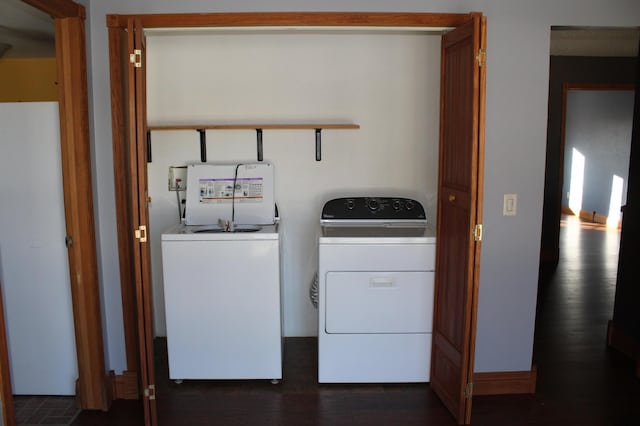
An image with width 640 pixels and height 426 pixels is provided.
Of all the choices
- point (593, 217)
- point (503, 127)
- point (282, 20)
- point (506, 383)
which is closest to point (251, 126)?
point (282, 20)

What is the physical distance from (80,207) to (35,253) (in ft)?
1.36

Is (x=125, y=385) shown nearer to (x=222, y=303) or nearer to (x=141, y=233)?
(x=222, y=303)

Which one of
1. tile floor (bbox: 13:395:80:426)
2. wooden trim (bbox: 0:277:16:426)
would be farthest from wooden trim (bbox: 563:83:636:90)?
wooden trim (bbox: 0:277:16:426)

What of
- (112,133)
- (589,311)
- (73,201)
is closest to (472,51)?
(112,133)

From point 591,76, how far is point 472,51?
13.5ft


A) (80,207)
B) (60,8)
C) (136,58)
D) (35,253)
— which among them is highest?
(60,8)

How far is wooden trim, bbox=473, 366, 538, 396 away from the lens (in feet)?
9.41

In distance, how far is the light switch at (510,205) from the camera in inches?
107

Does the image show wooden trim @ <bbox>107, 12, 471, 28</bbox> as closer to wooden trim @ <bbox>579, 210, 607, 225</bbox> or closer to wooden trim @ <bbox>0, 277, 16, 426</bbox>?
wooden trim @ <bbox>0, 277, 16, 426</bbox>

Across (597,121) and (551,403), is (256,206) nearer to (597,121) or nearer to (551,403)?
(551,403)

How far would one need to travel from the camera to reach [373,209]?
3.16m

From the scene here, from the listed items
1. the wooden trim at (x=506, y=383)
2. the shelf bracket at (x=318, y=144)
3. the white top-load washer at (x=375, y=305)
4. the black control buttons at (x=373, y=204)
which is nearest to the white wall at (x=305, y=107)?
the shelf bracket at (x=318, y=144)

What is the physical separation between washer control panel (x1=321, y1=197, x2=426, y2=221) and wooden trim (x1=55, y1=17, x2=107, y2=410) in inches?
54.0

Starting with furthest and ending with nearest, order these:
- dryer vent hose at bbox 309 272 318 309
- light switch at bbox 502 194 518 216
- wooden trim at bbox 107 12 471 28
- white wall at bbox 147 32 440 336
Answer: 1. dryer vent hose at bbox 309 272 318 309
2. white wall at bbox 147 32 440 336
3. light switch at bbox 502 194 518 216
4. wooden trim at bbox 107 12 471 28
